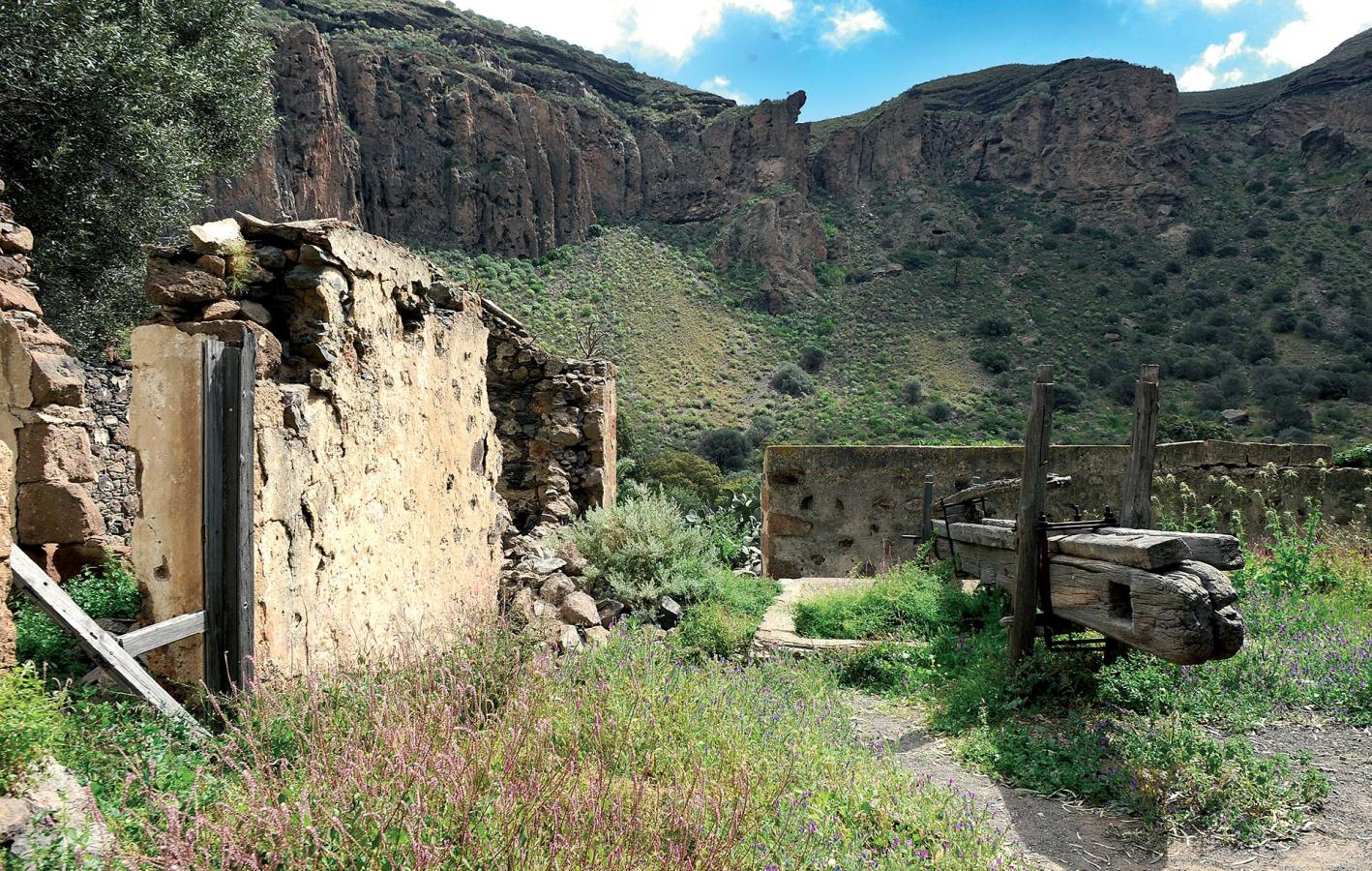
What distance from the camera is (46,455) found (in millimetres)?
5062

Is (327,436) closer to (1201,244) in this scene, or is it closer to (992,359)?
(992,359)

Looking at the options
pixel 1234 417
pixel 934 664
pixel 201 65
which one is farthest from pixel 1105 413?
pixel 201 65

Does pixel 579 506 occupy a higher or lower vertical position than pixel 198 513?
lower

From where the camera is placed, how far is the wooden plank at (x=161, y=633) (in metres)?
2.92

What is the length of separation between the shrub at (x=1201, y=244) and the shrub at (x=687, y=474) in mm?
36836

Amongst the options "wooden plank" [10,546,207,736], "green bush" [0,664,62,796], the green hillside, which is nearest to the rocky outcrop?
the green hillside

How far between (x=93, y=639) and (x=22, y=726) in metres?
0.66

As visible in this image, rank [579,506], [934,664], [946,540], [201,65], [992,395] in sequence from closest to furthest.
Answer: [934,664]
[946,540]
[579,506]
[201,65]
[992,395]

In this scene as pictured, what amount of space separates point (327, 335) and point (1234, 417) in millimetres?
33659

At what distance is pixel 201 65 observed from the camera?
11266 millimetres

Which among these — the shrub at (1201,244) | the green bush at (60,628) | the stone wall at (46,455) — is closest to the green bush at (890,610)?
the green bush at (60,628)

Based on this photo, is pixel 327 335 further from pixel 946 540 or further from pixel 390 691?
pixel 946 540

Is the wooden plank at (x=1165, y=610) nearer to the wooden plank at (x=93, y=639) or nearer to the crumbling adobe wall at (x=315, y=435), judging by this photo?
the crumbling adobe wall at (x=315, y=435)

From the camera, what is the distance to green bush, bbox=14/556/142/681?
3232 millimetres
